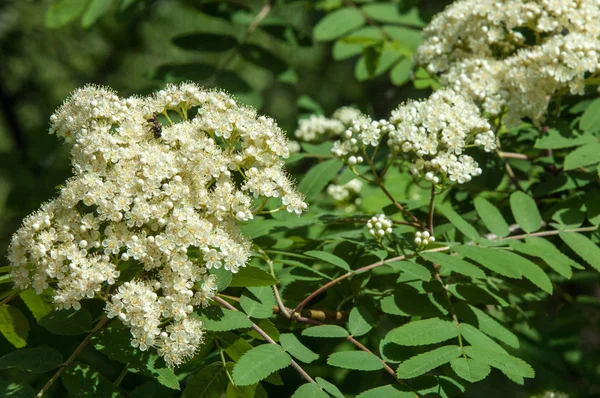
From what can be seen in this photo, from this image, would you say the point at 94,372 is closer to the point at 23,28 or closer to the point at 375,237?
the point at 375,237

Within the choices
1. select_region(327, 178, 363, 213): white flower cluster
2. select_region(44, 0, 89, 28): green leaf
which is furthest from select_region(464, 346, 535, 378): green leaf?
select_region(44, 0, 89, 28): green leaf

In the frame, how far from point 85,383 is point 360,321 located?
980 mm

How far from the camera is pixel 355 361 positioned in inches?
98.0

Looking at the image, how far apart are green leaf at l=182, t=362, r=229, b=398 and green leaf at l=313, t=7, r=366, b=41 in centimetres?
279

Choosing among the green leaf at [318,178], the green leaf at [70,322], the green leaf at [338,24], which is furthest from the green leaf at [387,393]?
the green leaf at [338,24]

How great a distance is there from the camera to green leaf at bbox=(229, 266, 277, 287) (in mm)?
2451

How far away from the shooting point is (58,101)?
850 centimetres

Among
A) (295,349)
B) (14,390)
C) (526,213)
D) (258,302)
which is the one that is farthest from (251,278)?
(526,213)

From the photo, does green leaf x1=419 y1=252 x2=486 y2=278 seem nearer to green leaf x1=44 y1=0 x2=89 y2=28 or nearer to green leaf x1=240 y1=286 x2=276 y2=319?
green leaf x1=240 y1=286 x2=276 y2=319

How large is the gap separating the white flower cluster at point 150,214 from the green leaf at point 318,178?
0.80m

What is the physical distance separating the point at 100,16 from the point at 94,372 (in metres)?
3.10

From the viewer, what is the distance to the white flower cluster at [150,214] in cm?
226

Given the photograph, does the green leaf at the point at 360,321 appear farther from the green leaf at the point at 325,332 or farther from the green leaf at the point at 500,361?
the green leaf at the point at 500,361

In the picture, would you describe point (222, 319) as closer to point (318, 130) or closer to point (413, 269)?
point (413, 269)
